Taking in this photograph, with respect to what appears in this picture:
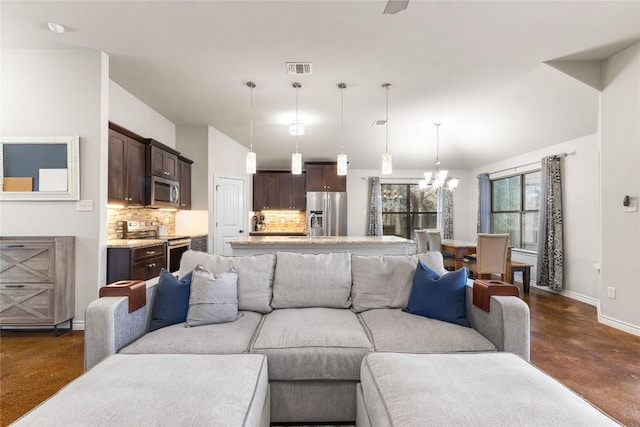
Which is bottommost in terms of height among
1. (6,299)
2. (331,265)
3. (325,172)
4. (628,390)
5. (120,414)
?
(628,390)

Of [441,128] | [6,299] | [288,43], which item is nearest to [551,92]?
[441,128]

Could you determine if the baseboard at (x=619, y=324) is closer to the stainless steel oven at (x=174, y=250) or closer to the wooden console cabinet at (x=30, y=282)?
the stainless steel oven at (x=174, y=250)

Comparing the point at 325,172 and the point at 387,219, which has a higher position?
the point at 325,172

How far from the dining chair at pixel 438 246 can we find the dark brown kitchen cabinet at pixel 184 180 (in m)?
4.28

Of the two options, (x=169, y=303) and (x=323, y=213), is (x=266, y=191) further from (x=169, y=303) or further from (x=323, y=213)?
(x=169, y=303)

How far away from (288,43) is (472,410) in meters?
3.13

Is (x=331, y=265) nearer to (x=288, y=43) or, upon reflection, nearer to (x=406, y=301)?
(x=406, y=301)

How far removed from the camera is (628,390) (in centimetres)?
213

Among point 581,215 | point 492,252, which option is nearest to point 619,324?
point 492,252

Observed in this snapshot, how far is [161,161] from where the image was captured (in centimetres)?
461

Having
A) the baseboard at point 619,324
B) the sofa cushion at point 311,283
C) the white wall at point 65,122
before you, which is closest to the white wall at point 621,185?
the baseboard at point 619,324

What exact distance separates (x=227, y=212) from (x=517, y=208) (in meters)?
5.62

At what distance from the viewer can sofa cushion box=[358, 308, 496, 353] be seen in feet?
5.52

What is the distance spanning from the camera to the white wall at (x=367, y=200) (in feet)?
24.6
